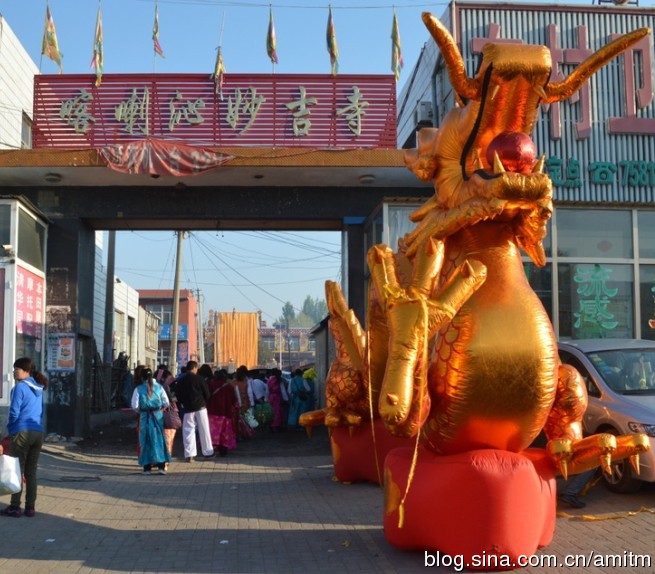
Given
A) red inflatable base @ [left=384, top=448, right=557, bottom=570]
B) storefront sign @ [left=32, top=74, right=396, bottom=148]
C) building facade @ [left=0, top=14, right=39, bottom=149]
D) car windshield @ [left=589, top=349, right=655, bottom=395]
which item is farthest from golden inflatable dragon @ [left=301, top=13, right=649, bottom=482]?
building facade @ [left=0, top=14, right=39, bottom=149]

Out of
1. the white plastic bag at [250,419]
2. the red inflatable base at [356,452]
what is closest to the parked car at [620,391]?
the red inflatable base at [356,452]

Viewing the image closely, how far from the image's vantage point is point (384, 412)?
15.0 ft

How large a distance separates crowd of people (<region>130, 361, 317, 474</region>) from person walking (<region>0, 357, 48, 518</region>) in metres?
3.17

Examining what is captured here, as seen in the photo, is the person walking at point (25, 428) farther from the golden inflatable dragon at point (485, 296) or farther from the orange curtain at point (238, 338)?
the orange curtain at point (238, 338)

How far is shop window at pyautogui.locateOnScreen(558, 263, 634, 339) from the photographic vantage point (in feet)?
43.3

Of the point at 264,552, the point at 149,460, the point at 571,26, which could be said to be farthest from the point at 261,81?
the point at 264,552

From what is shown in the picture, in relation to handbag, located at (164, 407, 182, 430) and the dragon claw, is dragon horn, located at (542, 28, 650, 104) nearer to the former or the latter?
the dragon claw

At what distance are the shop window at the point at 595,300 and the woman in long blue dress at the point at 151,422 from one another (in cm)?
710

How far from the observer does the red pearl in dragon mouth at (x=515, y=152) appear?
527 centimetres

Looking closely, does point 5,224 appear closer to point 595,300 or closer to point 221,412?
point 221,412

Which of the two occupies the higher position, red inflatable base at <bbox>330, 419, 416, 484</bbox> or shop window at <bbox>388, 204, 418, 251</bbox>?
shop window at <bbox>388, 204, 418, 251</bbox>

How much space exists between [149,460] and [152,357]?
32.8 m

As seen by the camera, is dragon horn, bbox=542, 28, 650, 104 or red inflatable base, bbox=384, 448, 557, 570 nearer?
red inflatable base, bbox=384, 448, 557, 570

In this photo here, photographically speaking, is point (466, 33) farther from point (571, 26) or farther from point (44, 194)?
point (44, 194)
